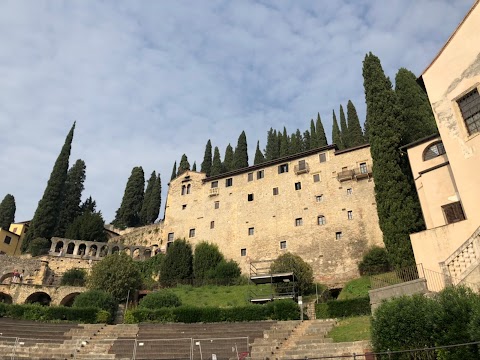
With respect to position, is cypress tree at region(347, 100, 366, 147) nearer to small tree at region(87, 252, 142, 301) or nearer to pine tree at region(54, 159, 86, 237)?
small tree at region(87, 252, 142, 301)

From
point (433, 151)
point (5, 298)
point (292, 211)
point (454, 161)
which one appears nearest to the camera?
point (454, 161)

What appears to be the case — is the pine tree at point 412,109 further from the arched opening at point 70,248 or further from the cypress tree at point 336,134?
the arched opening at point 70,248

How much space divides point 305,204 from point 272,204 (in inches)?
160

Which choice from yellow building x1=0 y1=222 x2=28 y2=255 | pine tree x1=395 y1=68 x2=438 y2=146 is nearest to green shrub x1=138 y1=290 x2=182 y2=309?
pine tree x1=395 y1=68 x2=438 y2=146

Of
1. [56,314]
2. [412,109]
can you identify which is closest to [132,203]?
[56,314]

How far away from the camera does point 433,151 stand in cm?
2408

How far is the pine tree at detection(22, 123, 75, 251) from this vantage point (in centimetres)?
5312

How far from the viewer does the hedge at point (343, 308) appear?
79.1 feet

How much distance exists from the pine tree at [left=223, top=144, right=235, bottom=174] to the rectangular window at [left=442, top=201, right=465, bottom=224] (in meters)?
46.1

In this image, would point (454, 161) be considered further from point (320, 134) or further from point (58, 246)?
point (58, 246)

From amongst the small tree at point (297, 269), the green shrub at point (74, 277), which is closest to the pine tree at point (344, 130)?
the small tree at point (297, 269)

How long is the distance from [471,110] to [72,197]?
5952 centimetres

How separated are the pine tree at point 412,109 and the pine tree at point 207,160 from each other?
37243 mm

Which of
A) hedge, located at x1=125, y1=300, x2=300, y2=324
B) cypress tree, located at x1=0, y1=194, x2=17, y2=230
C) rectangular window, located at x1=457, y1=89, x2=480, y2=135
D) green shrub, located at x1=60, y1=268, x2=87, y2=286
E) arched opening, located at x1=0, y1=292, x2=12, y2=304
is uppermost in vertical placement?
cypress tree, located at x1=0, y1=194, x2=17, y2=230
